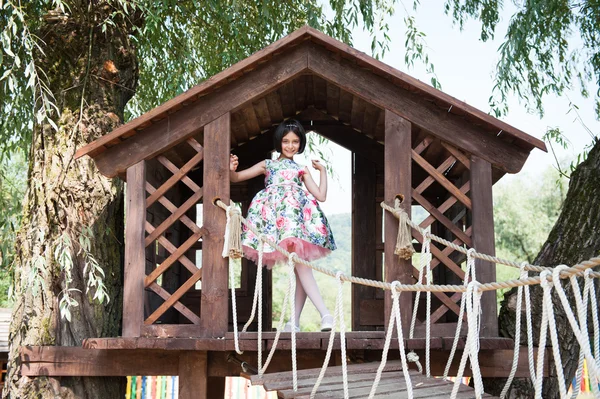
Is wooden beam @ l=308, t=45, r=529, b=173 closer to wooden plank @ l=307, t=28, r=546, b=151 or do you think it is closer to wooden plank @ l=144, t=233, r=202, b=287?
wooden plank @ l=307, t=28, r=546, b=151

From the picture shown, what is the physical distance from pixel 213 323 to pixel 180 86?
296cm

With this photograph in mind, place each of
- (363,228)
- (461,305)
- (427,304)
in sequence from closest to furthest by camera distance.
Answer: (461,305), (427,304), (363,228)

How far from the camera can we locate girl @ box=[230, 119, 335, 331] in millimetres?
5793

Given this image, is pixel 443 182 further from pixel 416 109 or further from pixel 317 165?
pixel 317 165

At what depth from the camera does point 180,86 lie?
7504 millimetres

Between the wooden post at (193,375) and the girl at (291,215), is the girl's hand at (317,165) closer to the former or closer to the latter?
the girl at (291,215)

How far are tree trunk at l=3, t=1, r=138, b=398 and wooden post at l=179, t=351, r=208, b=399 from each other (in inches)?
35.7

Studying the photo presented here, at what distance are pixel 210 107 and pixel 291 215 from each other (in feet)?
3.23

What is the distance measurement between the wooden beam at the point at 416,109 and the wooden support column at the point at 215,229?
2.55 ft

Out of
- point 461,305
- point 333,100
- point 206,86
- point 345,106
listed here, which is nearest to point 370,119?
point 345,106

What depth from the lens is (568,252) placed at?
20.0 ft

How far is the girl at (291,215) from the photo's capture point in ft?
19.0

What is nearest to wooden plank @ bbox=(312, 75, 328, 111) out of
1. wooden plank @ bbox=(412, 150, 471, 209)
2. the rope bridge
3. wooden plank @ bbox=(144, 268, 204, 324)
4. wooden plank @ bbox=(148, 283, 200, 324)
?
wooden plank @ bbox=(412, 150, 471, 209)

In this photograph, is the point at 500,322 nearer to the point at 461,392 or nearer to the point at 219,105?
the point at 461,392
